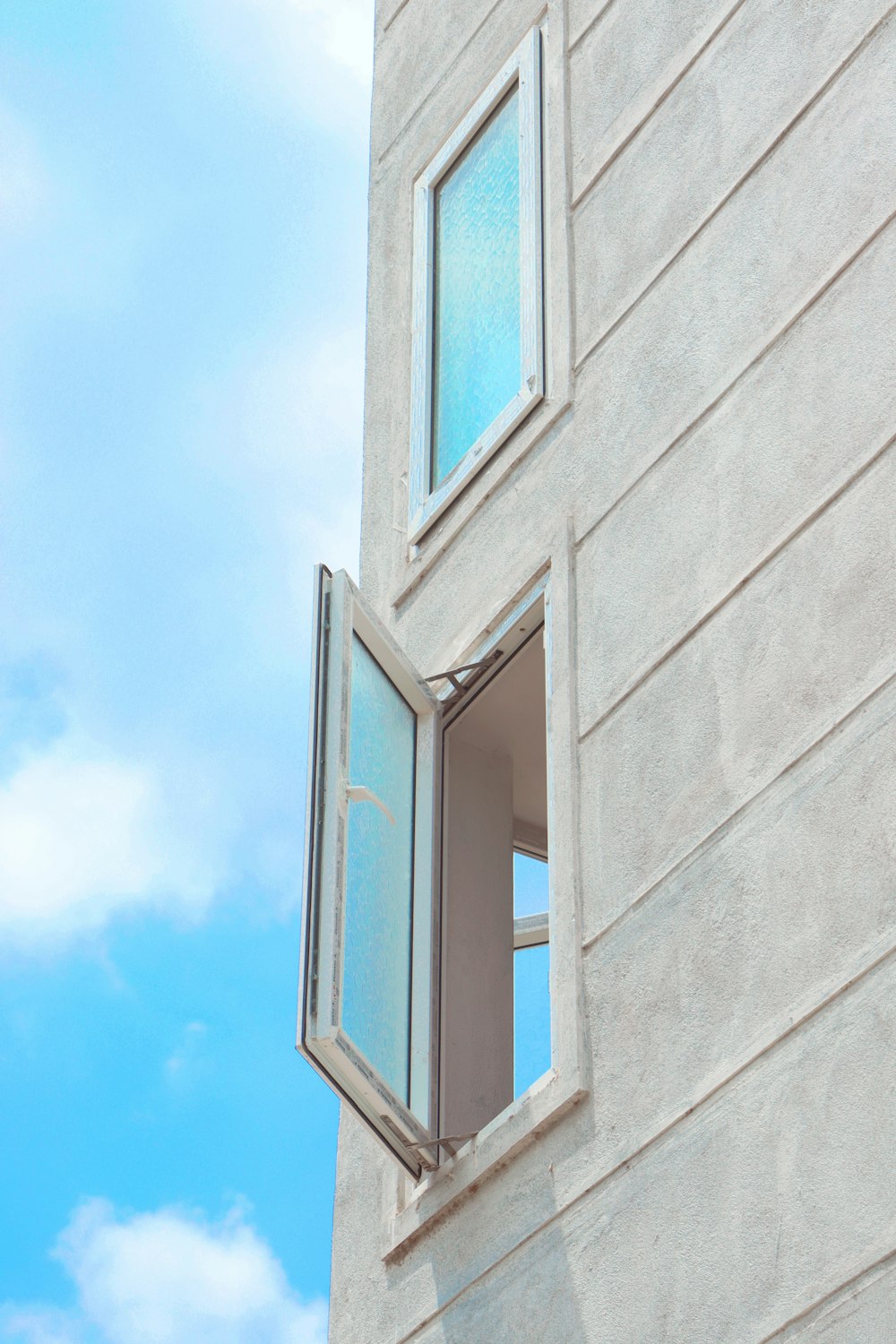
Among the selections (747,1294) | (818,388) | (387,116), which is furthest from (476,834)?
(387,116)

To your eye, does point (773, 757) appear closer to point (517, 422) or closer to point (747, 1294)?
point (747, 1294)

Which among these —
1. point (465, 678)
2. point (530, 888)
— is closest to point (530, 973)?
point (530, 888)

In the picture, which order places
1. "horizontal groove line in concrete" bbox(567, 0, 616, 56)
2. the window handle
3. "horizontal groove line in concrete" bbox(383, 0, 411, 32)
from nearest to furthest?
the window handle, "horizontal groove line in concrete" bbox(567, 0, 616, 56), "horizontal groove line in concrete" bbox(383, 0, 411, 32)

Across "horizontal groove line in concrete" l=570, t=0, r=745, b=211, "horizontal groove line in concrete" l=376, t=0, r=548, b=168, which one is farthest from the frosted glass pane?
"horizontal groove line in concrete" l=376, t=0, r=548, b=168

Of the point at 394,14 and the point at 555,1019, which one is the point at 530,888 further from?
the point at 394,14

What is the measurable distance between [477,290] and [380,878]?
3296 millimetres

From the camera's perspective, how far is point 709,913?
684cm

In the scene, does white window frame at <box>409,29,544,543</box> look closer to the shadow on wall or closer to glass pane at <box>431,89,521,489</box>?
glass pane at <box>431,89,521,489</box>

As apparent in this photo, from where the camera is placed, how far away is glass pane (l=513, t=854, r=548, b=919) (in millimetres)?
8836

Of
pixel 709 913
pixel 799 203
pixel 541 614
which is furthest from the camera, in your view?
pixel 541 614

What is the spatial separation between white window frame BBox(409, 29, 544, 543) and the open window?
3.20 feet

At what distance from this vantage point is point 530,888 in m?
8.94

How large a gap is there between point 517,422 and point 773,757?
8.97 feet

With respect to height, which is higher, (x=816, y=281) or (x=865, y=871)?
(x=816, y=281)
